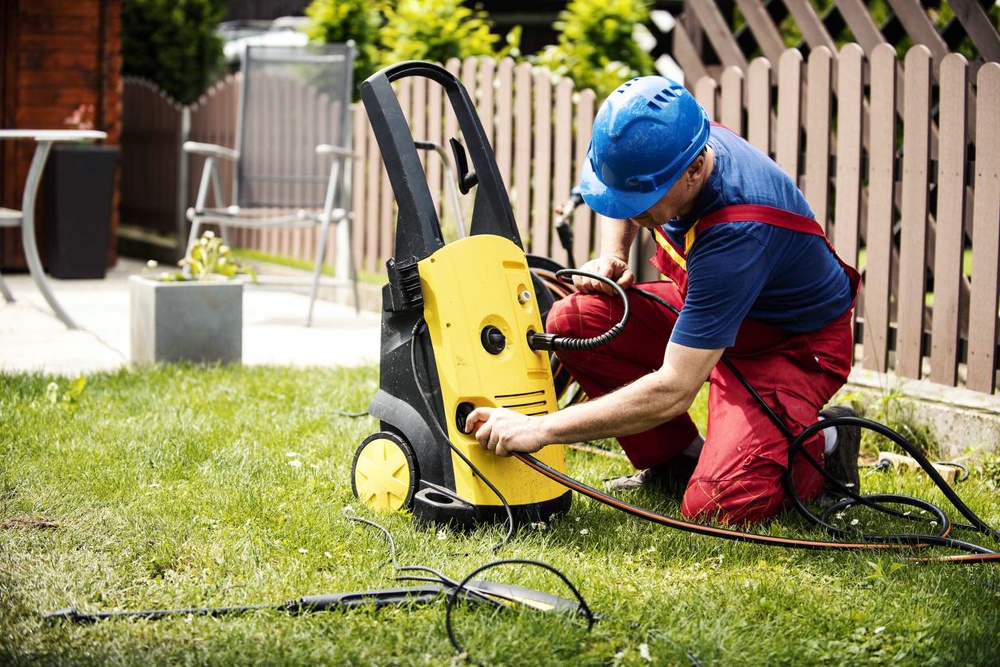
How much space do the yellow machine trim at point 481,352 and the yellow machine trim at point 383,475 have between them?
0.57 ft

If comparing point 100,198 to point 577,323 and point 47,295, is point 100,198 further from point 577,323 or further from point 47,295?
point 577,323

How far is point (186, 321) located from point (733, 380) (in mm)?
2530

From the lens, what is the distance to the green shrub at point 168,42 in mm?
12398

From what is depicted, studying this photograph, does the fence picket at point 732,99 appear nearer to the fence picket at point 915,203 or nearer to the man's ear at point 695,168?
the fence picket at point 915,203

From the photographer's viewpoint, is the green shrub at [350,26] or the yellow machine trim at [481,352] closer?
the yellow machine trim at [481,352]

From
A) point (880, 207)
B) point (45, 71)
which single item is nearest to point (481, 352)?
point (880, 207)

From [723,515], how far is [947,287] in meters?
1.51

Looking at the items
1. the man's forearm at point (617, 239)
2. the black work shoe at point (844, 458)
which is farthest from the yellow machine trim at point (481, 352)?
the black work shoe at point (844, 458)

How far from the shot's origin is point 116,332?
5938mm

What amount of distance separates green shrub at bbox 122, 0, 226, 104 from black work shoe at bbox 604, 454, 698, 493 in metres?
10.5

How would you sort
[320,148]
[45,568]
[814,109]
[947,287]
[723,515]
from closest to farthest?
[45,568] < [723,515] < [947,287] < [814,109] < [320,148]

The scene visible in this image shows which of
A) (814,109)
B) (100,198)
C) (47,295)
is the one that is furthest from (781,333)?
(100,198)

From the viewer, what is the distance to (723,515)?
9.76 feet

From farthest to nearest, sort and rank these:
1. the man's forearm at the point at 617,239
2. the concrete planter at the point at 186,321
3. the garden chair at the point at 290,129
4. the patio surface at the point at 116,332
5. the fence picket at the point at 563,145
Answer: the garden chair at the point at 290,129 < the fence picket at the point at 563,145 < the patio surface at the point at 116,332 < the concrete planter at the point at 186,321 < the man's forearm at the point at 617,239
